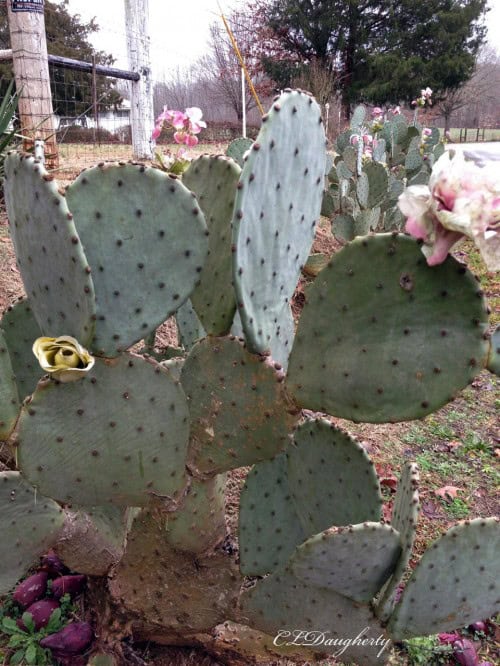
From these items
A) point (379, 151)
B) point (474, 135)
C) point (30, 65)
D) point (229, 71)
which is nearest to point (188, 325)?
point (30, 65)

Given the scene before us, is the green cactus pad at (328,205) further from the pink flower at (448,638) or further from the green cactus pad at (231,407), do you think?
the green cactus pad at (231,407)

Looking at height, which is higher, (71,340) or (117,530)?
(71,340)

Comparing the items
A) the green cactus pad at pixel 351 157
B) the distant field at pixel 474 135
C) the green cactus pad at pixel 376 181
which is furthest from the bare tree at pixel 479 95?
the green cactus pad at pixel 376 181

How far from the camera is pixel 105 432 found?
98cm

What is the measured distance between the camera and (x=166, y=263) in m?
0.94

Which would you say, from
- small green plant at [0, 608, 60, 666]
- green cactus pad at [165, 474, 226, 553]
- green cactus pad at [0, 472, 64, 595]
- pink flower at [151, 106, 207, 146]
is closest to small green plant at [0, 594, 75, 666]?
small green plant at [0, 608, 60, 666]

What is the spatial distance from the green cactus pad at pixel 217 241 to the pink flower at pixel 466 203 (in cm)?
48

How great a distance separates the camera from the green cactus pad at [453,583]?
111 cm

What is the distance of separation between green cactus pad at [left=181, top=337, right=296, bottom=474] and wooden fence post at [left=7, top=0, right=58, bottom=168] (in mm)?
3503

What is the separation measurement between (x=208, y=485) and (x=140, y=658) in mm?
527

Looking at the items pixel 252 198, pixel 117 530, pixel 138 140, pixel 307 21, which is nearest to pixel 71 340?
pixel 252 198

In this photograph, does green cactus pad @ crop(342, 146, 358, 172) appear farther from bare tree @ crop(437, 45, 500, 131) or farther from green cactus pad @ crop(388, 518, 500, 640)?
bare tree @ crop(437, 45, 500, 131)

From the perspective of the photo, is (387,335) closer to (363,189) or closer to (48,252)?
(48,252)

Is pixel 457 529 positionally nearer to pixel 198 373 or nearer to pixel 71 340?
pixel 198 373
